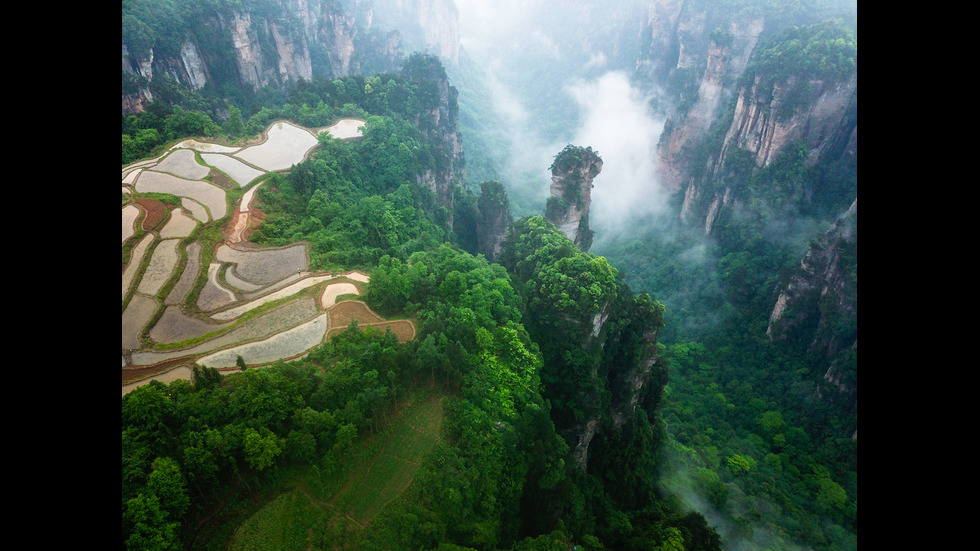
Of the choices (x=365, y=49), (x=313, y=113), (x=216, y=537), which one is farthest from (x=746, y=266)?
(x=365, y=49)

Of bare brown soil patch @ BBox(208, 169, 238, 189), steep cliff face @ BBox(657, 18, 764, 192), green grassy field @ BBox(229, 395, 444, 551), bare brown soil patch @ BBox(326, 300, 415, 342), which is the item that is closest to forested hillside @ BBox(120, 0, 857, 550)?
green grassy field @ BBox(229, 395, 444, 551)

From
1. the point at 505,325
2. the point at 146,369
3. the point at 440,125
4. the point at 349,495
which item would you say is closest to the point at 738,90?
the point at 440,125

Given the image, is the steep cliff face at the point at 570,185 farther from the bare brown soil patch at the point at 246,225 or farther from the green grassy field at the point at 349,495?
the green grassy field at the point at 349,495

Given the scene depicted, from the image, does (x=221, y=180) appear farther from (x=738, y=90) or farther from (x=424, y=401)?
(x=738, y=90)

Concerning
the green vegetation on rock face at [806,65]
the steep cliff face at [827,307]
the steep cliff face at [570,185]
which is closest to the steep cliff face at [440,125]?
the steep cliff face at [570,185]

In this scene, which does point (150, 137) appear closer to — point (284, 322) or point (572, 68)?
point (284, 322)

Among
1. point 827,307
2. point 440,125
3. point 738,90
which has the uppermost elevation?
point 738,90
